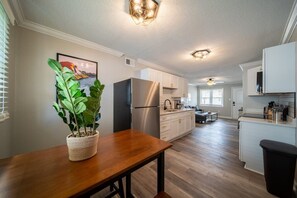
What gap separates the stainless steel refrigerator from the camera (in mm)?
2205

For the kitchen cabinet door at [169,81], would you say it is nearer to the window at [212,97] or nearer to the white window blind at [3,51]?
Result: the white window blind at [3,51]

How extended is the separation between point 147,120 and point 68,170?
1.84 meters

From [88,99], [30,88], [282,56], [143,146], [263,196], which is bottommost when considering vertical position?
[263,196]

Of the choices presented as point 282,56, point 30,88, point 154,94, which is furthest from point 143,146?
point 282,56

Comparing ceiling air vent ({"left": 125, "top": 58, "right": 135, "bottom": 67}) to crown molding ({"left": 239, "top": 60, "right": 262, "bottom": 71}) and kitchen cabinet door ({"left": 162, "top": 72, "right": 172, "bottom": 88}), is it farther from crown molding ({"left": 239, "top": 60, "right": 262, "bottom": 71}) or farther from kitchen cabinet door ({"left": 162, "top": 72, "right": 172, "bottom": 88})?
crown molding ({"left": 239, "top": 60, "right": 262, "bottom": 71})

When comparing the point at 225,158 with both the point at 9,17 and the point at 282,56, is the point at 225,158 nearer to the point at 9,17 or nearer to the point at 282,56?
the point at 282,56

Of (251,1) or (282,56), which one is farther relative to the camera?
(282,56)

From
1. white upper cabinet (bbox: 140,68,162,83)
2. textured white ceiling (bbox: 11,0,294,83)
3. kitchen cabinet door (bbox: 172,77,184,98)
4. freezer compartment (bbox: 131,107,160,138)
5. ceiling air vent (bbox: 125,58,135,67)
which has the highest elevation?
textured white ceiling (bbox: 11,0,294,83)

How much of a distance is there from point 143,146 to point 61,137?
181 cm

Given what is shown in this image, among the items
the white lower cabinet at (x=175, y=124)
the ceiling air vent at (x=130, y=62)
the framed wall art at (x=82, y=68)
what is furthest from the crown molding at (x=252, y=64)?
the framed wall art at (x=82, y=68)

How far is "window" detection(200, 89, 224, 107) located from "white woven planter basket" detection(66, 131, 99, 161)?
915 centimetres

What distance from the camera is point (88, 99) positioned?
0.81 metres

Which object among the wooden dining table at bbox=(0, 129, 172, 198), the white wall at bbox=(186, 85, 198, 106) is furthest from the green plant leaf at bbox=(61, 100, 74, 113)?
the white wall at bbox=(186, 85, 198, 106)

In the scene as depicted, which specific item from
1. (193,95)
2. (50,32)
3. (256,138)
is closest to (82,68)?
(50,32)
